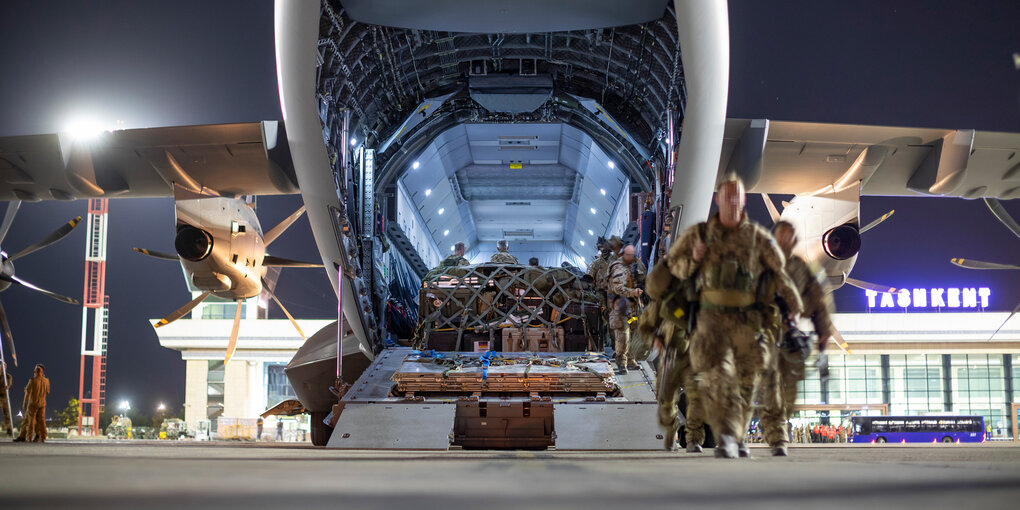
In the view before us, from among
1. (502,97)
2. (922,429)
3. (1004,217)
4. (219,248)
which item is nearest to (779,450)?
(219,248)

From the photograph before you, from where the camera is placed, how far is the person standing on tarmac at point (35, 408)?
468 inches

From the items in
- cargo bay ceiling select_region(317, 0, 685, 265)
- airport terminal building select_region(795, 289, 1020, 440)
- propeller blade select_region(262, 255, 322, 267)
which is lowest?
airport terminal building select_region(795, 289, 1020, 440)

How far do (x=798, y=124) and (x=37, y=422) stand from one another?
1176cm

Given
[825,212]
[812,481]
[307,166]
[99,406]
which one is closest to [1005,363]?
[825,212]

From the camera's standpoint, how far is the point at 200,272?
34.2ft

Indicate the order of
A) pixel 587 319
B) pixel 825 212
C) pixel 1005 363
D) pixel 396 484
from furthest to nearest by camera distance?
pixel 1005 363
pixel 587 319
pixel 825 212
pixel 396 484

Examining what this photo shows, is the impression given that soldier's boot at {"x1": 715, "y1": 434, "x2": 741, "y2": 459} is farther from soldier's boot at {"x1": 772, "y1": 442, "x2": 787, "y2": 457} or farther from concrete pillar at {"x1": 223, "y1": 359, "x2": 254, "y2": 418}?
concrete pillar at {"x1": 223, "y1": 359, "x2": 254, "y2": 418}

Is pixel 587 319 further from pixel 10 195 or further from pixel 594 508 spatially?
pixel 594 508

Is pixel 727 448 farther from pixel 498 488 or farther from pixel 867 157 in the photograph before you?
pixel 867 157

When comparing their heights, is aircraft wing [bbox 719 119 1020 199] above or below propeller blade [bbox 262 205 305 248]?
above

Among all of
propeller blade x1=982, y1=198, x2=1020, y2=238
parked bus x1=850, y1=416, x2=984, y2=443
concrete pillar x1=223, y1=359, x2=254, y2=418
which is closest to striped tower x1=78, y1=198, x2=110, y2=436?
concrete pillar x1=223, y1=359, x2=254, y2=418

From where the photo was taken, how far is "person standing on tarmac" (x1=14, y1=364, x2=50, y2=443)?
1188 centimetres

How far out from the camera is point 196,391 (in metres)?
41.7

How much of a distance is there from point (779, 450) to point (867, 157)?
701 cm
